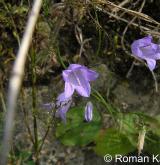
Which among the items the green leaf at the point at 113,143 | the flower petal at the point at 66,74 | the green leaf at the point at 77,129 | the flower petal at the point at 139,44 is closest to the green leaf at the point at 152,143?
the green leaf at the point at 113,143

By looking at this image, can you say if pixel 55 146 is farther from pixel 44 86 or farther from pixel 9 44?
pixel 9 44

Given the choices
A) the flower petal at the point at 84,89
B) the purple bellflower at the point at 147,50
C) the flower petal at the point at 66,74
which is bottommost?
the flower petal at the point at 84,89

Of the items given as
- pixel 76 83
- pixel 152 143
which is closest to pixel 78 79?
pixel 76 83

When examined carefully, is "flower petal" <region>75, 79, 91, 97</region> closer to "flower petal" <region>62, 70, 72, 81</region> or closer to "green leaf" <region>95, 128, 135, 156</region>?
"flower petal" <region>62, 70, 72, 81</region>

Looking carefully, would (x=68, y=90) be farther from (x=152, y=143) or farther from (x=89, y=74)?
(x=152, y=143)

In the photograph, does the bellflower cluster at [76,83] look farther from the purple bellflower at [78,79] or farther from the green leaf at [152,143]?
the green leaf at [152,143]

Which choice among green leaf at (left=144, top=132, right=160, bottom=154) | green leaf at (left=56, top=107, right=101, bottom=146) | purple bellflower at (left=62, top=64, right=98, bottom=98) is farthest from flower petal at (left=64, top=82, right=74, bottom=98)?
green leaf at (left=144, top=132, right=160, bottom=154)
